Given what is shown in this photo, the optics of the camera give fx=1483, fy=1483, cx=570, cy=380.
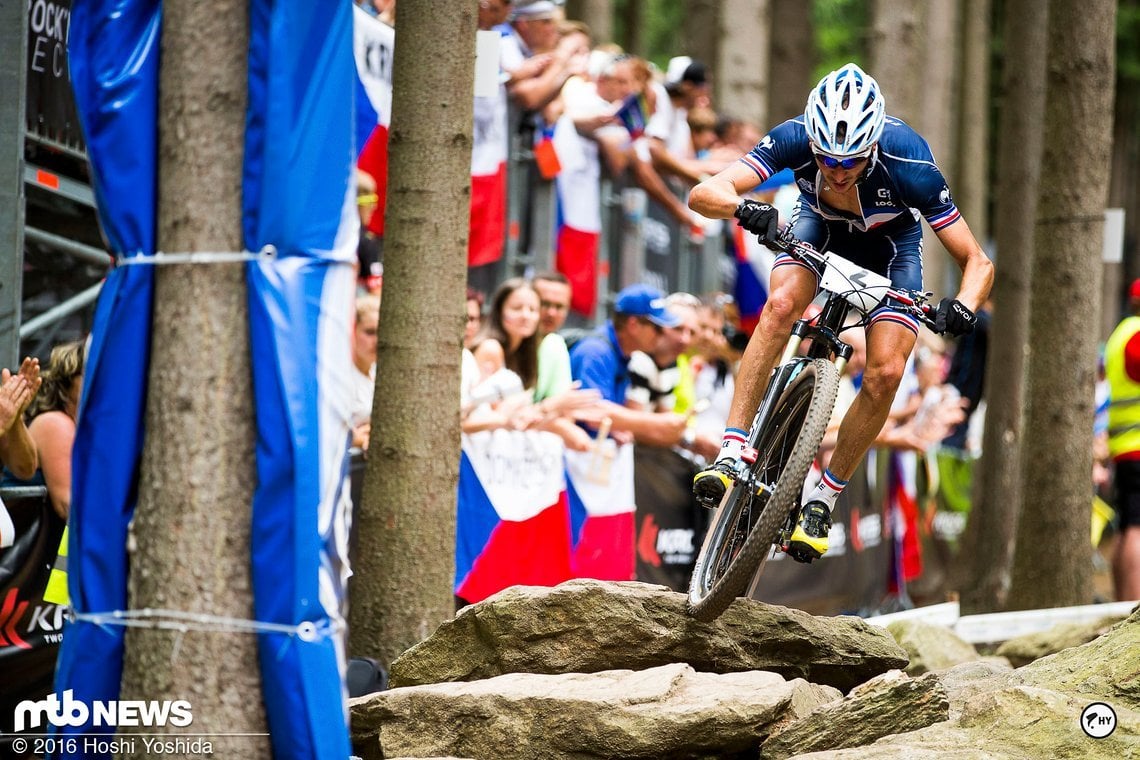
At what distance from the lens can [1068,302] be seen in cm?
1063

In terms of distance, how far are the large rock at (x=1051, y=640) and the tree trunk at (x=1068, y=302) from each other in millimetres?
1790

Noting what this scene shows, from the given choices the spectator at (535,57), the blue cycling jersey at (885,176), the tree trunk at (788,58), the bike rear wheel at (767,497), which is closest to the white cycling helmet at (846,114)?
the blue cycling jersey at (885,176)

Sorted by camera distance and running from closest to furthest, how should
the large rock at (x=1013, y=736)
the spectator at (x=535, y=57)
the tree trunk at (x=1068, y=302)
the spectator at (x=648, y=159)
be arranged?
the large rock at (x=1013, y=736) < the spectator at (x=535, y=57) < the tree trunk at (x=1068, y=302) < the spectator at (x=648, y=159)

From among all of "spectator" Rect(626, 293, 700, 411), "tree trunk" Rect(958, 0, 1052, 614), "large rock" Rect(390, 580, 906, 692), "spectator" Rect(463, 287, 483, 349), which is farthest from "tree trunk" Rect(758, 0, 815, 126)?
"large rock" Rect(390, 580, 906, 692)

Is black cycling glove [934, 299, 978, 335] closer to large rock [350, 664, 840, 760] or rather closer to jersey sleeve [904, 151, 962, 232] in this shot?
jersey sleeve [904, 151, 962, 232]

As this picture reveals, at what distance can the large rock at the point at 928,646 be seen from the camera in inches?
315

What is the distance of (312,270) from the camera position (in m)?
4.34

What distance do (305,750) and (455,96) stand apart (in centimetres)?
323

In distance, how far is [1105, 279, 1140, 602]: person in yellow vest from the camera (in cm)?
959

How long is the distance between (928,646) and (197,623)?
4956 mm

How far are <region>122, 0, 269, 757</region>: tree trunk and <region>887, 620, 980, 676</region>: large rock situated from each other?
463 cm

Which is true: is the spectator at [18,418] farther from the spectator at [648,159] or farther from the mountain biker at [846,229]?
the spectator at [648,159]

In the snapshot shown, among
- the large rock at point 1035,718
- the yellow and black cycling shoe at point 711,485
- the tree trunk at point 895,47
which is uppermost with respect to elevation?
the tree trunk at point 895,47

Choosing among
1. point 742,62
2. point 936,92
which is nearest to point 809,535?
point 742,62
